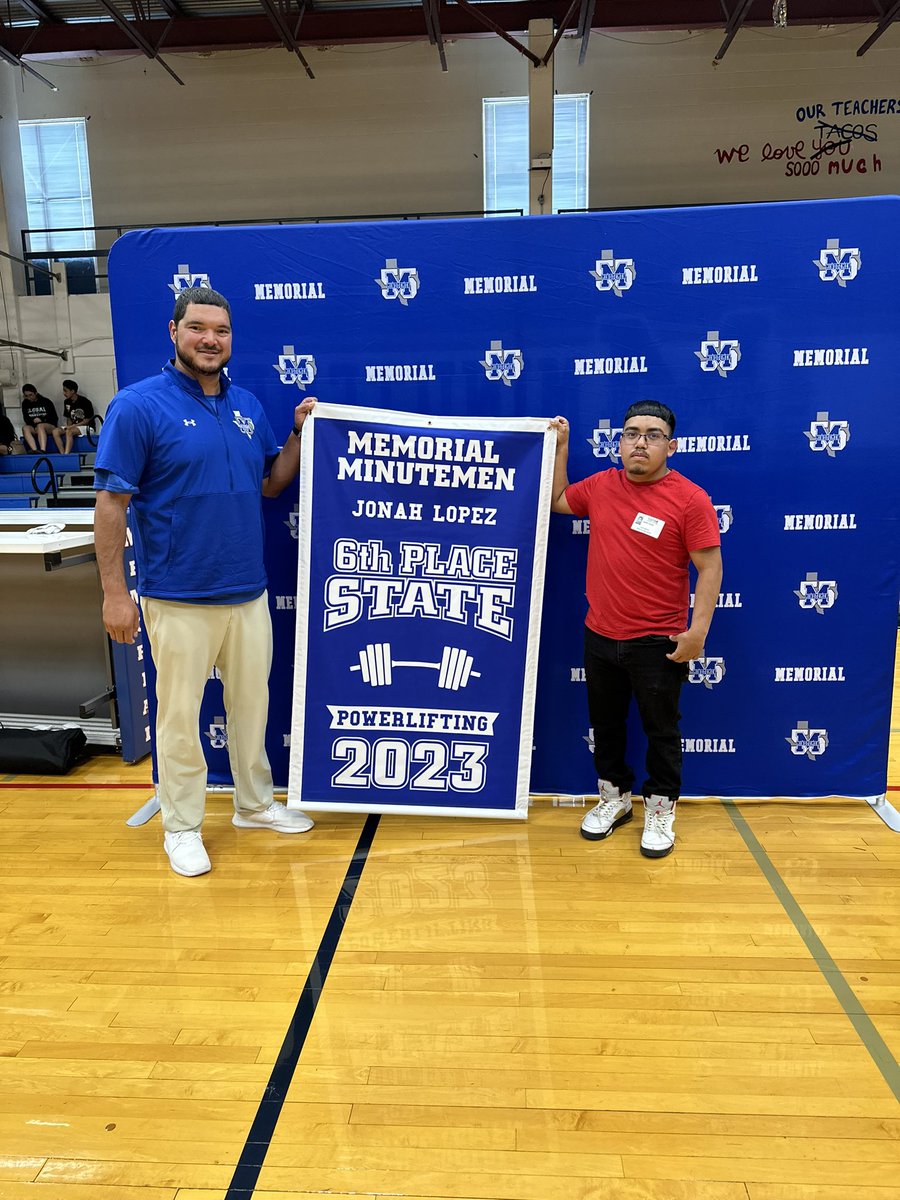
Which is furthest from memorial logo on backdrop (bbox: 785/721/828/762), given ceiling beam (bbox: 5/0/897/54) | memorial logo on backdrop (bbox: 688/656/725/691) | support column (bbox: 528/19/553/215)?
ceiling beam (bbox: 5/0/897/54)

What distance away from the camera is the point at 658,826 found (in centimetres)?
311

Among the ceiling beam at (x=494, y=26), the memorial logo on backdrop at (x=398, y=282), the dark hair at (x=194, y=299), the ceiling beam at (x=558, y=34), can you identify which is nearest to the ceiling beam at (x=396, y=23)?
the ceiling beam at (x=494, y=26)

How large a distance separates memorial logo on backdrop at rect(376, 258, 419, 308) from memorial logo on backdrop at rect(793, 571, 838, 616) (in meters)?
2.06

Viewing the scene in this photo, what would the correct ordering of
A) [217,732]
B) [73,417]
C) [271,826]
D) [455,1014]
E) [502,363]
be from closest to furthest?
[455,1014] → [502,363] → [271,826] → [217,732] → [73,417]

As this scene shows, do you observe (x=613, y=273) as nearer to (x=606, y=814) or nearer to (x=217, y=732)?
(x=606, y=814)

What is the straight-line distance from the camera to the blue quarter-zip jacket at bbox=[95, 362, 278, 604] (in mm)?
2742

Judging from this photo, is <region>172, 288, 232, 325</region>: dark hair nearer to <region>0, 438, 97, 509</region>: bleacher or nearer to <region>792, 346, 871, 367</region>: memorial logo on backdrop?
<region>792, 346, 871, 367</region>: memorial logo on backdrop

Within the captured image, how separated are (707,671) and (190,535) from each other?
2.24 m

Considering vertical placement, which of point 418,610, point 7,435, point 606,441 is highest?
point 7,435

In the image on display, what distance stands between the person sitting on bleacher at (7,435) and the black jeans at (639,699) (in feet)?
37.6

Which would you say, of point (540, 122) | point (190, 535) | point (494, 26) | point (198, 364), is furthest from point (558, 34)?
point (190, 535)

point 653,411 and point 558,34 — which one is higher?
point 558,34

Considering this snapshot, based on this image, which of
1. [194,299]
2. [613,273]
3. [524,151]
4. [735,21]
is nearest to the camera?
[194,299]

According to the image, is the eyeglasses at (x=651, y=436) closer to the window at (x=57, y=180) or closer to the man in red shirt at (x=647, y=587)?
the man in red shirt at (x=647, y=587)
